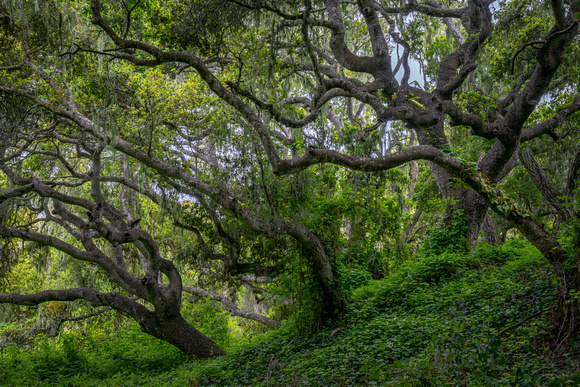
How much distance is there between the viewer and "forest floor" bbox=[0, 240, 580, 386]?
383cm

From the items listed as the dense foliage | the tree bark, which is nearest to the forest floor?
the dense foliage

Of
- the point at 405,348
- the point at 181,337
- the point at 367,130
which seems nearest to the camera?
the point at 405,348

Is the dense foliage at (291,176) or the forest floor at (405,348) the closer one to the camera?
the forest floor at (405,348)

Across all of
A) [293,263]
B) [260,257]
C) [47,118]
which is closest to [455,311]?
[293,263]

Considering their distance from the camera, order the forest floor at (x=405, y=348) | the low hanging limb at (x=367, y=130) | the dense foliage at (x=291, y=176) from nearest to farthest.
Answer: the forest floor at (x=405, y=348) → the dense foliage at (x=291, y=176) → the low hanging limb at (x=367, y=130)

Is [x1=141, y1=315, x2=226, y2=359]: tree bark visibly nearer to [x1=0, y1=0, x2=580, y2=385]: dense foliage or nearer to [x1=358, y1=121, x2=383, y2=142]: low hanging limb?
[x1=0, y1=0, x2=580, y2=385]: dense foliage

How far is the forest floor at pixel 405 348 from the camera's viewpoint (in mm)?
3832

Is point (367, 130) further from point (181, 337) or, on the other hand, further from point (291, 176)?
point (181, 337)

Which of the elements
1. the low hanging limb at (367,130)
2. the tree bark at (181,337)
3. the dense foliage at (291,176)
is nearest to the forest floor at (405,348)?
the dense foliage at (291,176)

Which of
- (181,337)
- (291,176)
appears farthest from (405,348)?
(181,337)

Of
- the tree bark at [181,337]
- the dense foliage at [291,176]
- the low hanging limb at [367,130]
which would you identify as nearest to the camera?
the dense foliage at [291,176]

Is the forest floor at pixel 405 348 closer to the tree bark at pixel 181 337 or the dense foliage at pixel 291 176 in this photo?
the dense foliage at pixel 291 176

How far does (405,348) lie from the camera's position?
5250mm

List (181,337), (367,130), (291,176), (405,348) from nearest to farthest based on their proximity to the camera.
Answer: (405,348) < (367,130) < (291,176) < (181,337)
